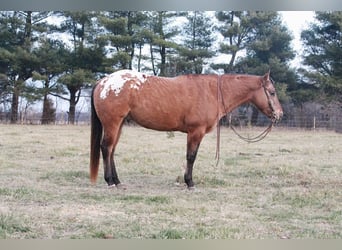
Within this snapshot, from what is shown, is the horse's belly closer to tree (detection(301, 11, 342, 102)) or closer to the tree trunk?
the tree trunk

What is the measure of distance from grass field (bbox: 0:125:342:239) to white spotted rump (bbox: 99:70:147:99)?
62 cm

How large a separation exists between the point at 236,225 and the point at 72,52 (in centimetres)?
251

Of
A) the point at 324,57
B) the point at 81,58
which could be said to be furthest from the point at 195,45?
the point at 324,57

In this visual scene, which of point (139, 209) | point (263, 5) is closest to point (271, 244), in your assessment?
point (139, 209)

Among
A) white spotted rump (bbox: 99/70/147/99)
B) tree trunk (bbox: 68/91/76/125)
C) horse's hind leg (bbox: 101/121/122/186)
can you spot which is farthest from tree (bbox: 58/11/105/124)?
horse's hind leg (bbox: 101/121/122/186)

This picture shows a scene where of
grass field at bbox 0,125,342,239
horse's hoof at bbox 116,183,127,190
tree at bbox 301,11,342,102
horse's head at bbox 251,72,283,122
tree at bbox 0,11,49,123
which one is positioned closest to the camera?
grass field at bbox 0,125,342,239

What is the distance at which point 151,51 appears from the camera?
4.36 metres

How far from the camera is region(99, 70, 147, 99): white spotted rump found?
374cm

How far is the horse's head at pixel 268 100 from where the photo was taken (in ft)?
12.8

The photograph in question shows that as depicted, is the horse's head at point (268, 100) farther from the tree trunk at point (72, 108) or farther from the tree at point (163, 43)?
the tree trunk at point (72, 108)

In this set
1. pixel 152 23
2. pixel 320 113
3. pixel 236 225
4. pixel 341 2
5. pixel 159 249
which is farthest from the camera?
pixel 320 113

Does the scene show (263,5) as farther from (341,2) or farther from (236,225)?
(236,225)

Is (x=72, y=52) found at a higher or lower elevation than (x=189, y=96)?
higher

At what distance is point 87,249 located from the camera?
2428mm
